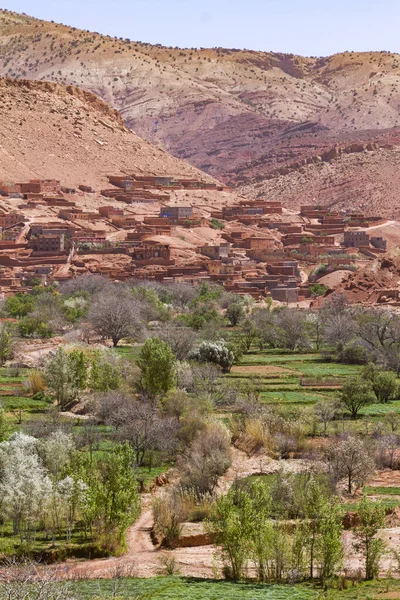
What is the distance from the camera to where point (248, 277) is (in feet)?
234

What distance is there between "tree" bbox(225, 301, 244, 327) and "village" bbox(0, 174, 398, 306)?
7664mm

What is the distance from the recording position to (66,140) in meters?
95.1

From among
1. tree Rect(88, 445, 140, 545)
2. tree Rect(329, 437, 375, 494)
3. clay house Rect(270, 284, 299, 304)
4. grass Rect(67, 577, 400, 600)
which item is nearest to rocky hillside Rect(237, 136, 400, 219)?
clay house Rect(270, 284, 299, 304)

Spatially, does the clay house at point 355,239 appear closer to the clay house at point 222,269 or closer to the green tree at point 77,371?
the clay house at point 222,269

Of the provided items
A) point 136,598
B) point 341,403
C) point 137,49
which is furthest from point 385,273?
point 137,49

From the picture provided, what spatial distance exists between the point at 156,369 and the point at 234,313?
21.0 metres

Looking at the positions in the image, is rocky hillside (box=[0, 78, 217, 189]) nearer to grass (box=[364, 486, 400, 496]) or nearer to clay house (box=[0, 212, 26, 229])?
clay house (box=[0, 212, 26, 229])

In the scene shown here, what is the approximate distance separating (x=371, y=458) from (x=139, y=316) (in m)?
26.0

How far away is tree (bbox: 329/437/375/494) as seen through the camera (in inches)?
1167

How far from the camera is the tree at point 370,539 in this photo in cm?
2233

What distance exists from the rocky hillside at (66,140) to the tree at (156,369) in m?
47.5

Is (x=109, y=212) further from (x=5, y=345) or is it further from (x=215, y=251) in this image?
(x=5, y=345)

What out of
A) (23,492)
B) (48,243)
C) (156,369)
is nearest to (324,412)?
(156,369)

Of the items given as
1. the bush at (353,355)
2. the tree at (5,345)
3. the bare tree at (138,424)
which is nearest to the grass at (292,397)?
the bare tree at (138,424)
